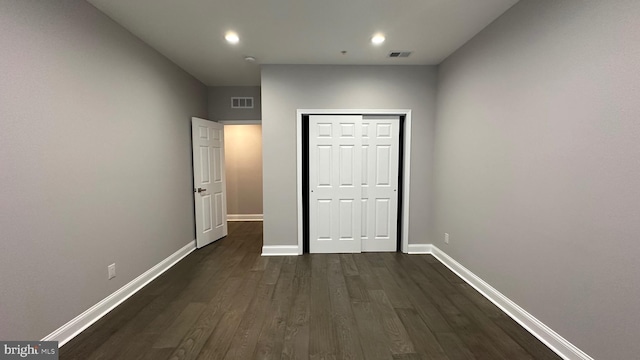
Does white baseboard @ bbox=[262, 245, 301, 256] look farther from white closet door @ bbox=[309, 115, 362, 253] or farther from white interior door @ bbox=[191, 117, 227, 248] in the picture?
white interior door @ bbox=[191, 117, 227, 248]

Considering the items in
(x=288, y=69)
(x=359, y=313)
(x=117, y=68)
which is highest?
(x=288, y=69)

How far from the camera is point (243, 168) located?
240 inches

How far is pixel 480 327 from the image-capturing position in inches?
83.8

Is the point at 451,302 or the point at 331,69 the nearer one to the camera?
the point at 451,302

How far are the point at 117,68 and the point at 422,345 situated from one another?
11.9 ft

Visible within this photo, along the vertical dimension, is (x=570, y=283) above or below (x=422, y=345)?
above

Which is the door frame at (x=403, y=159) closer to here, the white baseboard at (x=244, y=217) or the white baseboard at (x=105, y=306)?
the white baseboard at (x=105, y=306)

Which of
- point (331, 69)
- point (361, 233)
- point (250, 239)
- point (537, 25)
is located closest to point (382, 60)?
point (331, 69)

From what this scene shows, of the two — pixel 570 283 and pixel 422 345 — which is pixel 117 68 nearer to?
pixel 422 345

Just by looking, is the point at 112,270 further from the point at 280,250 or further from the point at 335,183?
the point at 335,183

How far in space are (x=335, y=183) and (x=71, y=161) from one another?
281cm

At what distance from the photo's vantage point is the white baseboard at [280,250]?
148 inches

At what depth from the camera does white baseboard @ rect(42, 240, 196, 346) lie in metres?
1.93

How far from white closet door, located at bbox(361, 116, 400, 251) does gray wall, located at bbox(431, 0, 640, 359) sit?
1117mm
